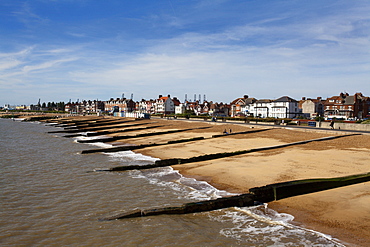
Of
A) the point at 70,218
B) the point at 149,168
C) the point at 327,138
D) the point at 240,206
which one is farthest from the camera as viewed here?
the point at 327,138

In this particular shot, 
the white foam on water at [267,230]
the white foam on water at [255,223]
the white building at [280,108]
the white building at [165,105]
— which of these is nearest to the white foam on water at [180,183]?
the white foam on water at [255,223]

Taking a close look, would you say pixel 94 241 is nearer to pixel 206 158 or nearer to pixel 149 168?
pixel 149 168

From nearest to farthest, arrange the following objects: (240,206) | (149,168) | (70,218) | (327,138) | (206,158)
Answer: (70,218) → (240,206) → (149,168) → (206,158) → (327,138)

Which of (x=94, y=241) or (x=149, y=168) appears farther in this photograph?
(x=149, y=168)

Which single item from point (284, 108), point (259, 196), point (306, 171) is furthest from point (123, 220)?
point (284, 108)

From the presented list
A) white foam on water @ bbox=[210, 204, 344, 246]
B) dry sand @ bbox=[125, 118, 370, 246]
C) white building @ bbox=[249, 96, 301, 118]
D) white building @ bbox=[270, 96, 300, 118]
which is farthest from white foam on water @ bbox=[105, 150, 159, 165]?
white building @ bbox=[249, 96, 301, 118]

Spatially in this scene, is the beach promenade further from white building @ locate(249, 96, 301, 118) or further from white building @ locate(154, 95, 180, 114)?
white building @ locate(154, 95, 180, 114)

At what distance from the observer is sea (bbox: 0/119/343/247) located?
9594mm

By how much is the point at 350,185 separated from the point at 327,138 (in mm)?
18452

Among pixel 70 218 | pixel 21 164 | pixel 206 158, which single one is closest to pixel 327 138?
pixel 206 158

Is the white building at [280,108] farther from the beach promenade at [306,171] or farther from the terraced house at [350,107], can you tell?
the beach promenade at [306,171]

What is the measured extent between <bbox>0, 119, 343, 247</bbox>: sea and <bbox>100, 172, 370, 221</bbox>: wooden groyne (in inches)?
9.5

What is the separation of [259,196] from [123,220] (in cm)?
617

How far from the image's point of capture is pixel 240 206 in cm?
1243
